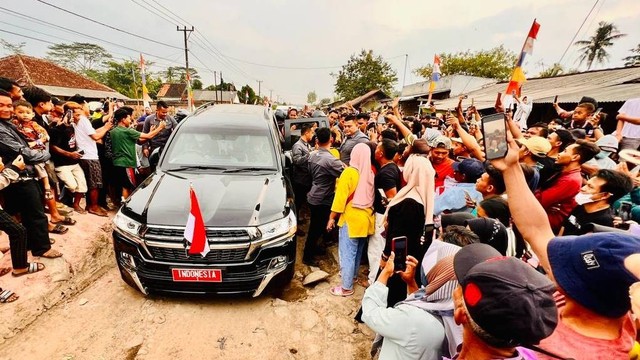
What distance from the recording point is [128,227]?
9.37ft

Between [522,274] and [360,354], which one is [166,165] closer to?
[360,354]

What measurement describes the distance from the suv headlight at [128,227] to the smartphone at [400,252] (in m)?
2.31

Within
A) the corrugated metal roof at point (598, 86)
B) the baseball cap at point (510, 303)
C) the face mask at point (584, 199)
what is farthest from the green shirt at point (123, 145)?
the corrugated metal roof at point (598, 86)

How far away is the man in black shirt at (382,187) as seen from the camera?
121 inches

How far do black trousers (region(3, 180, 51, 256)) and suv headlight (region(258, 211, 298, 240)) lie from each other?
2.49m

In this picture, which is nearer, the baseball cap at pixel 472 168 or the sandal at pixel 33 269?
the sandal at pixel 33 269

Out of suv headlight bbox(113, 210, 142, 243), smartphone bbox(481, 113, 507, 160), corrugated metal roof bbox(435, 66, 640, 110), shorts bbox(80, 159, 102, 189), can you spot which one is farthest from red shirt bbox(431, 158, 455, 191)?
corrugated metal roof bbox(435, 66, 640, 110)

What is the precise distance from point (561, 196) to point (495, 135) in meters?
2.11

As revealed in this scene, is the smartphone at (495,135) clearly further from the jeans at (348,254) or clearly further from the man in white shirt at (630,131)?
the man in white shirt at (630,131)

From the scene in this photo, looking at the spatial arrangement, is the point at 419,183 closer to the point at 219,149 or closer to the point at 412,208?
the point at 412,208

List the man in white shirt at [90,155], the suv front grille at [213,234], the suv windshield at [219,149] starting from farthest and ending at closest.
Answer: the man in white shirt at [90,155]
the suv windshield at [219,149]
the suv front grille at [213,234]

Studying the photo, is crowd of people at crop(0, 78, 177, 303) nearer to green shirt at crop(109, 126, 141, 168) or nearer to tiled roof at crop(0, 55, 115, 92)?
green shirt at crop(109, 126, 141, 168)

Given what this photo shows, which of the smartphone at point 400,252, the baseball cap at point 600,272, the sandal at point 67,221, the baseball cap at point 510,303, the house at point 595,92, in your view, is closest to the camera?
the baseball cap at point 510,303

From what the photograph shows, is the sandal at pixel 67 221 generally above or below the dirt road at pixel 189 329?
above
